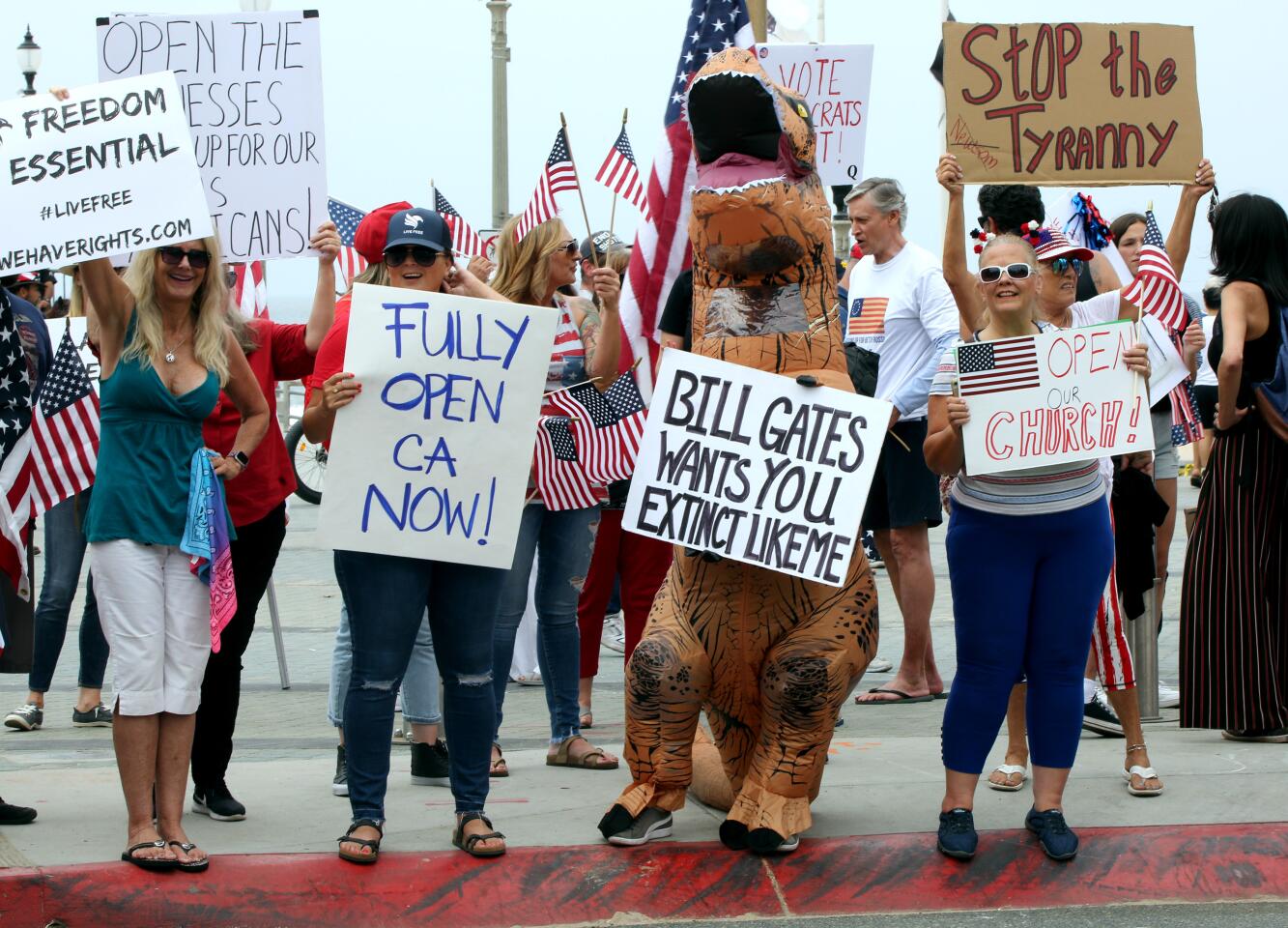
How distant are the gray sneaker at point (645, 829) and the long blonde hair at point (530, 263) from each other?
6.48 feet

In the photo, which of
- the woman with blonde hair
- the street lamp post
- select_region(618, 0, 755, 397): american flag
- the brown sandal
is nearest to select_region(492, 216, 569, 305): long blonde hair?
the woman with blonde hair

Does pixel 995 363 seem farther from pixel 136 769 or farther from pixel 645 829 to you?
pixel 136 769

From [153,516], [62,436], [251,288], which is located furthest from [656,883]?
[251,288]

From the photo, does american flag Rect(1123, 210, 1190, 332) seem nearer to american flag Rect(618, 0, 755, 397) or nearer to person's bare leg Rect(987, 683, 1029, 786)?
person's bare leg Rect(987, 683, 1029, 786)

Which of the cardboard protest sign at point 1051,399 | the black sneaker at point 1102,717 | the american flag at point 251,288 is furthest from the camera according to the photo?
the american flag at point 251,288

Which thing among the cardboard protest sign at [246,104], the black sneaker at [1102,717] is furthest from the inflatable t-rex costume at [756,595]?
the black sneaker at [1102,717]

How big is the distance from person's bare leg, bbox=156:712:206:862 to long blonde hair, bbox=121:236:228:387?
992 millimetres

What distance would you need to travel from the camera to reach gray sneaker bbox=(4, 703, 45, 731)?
288 inches

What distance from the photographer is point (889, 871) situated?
4.93 m

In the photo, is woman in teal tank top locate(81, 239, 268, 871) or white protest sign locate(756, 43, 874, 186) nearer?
woman in teal tank top locate(81, 239, 268, 871)

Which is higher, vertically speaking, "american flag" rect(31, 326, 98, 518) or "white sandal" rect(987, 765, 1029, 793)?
"american flag" rect(31, 326, 98, 518)

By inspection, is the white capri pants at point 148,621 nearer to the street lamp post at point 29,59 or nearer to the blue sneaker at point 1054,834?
the blue sneaker at point 1054,834

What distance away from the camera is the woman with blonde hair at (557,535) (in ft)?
19.8

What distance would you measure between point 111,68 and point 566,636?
275 centimetres
